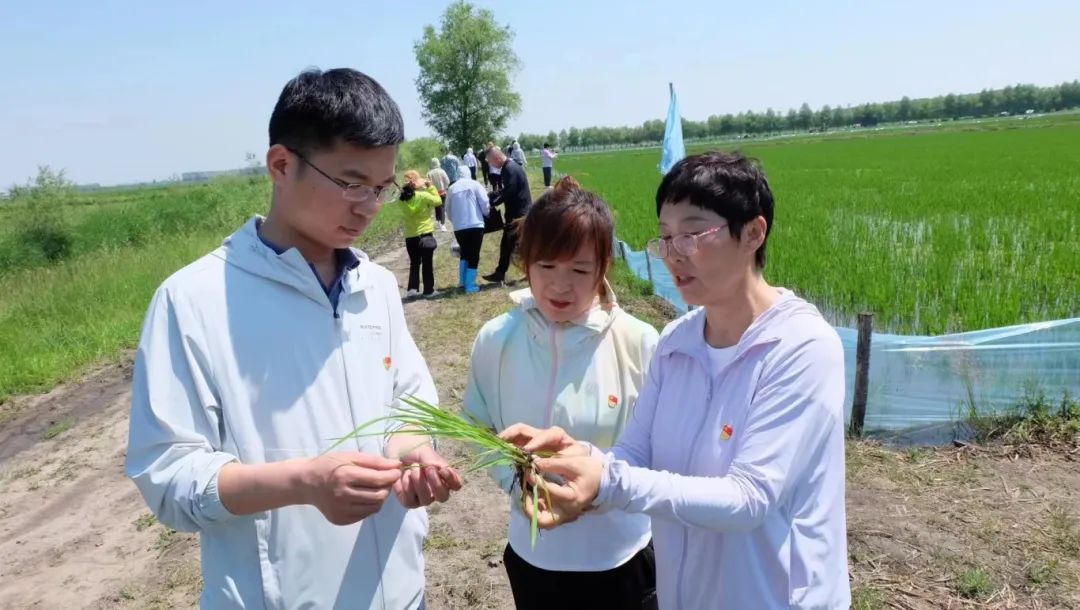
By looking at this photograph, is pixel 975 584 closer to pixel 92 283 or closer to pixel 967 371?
pixel 967 371

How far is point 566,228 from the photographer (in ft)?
6.00

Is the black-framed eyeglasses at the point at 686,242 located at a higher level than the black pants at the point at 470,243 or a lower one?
higher

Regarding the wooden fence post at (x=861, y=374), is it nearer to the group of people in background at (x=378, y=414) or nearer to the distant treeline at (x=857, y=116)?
the group of people in background at (x=378, y=414)

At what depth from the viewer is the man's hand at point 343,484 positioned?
48.5 inches

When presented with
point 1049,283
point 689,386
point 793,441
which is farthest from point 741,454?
point 1049,283

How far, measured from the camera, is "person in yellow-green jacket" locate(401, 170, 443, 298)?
8570 mm

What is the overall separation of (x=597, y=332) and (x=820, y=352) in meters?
Answer: 0.64

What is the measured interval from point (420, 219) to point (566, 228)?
23.4 ft

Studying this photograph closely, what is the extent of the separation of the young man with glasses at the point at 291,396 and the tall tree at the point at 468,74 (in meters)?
46.0

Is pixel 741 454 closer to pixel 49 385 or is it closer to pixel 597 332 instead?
pixel 597 332

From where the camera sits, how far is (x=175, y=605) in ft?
10.7

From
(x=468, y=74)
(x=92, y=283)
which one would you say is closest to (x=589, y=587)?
(x=92, y=283)

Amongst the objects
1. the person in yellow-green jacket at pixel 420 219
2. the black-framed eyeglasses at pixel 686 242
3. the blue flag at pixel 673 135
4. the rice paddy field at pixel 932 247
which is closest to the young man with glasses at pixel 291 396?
the black-framed eyeglasses at pixel 686 242

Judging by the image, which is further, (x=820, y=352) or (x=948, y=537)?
(x=948, y=537)
